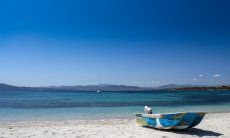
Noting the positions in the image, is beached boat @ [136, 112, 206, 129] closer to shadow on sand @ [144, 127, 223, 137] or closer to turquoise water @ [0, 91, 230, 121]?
shadow on sand @ [144, 127, 223, 137]

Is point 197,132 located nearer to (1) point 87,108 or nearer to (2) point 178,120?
(2) point 178,120

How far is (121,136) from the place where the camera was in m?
11.2

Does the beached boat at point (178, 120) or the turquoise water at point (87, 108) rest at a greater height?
the beached boat at point (178, 120)

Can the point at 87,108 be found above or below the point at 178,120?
below

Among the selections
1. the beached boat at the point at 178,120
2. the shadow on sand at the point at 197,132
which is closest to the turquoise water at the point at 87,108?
the beached boat at the point at 178,120

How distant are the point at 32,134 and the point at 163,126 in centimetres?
519

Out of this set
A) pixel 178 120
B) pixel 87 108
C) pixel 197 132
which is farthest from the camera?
pixel 87 108

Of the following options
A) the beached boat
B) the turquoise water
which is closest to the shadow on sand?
the beached boat

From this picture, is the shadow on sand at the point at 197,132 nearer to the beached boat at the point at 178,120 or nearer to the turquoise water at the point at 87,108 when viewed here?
the beached boat at the point at 178,120

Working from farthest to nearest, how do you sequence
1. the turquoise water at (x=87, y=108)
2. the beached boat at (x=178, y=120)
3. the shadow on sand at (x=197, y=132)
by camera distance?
the turquoise water at (x=87, y=108), the shadow on sand at (x=197, y=132), the beached boat at (x=178, y=120)

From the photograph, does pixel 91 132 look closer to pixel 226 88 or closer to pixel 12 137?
pixel 12 137

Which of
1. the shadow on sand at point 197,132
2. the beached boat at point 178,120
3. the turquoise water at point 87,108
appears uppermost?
the beached boat at point 178,120

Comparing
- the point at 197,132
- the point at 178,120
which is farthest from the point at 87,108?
the point at 178,120

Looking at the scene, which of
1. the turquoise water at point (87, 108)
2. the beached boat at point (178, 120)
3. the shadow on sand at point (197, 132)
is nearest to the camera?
the beached boat at point (178, 120)
